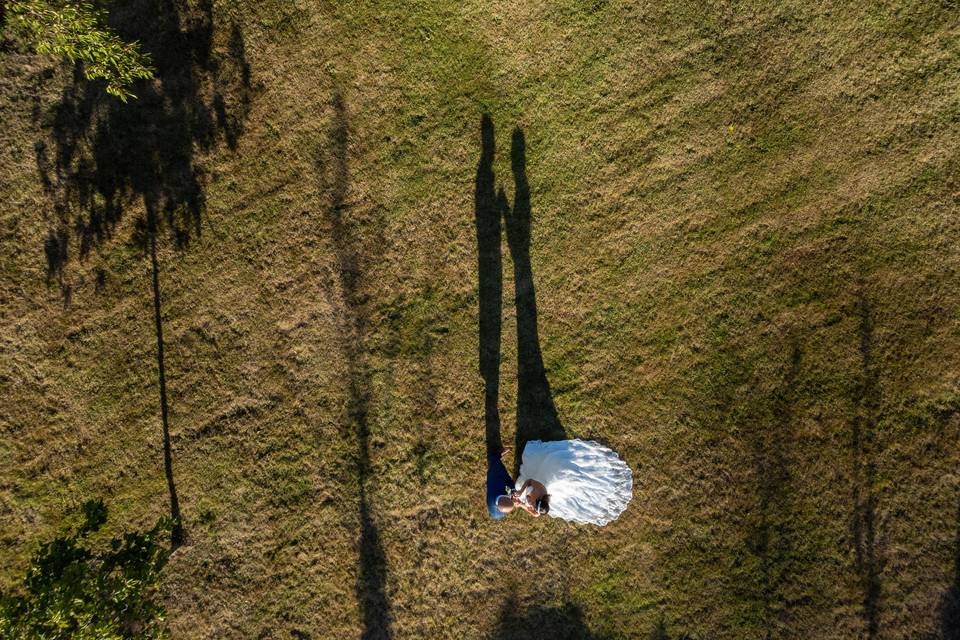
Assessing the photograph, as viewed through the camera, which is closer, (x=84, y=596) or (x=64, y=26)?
(x=84, y=596)

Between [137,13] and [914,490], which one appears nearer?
[914,490]

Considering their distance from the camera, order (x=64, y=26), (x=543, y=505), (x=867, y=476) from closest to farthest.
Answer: (x=64, y=26) → (x=543, y=505) → (x=867, y=476)

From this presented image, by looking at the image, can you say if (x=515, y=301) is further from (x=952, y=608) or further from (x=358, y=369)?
(x=952, y=608)

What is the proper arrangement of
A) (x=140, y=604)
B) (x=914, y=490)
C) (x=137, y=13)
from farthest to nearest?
1. (x=137, y=13)
2. (x=914, y=490)
3. (x=140, y=604)

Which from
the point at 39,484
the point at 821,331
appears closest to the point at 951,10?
the point at 821,331

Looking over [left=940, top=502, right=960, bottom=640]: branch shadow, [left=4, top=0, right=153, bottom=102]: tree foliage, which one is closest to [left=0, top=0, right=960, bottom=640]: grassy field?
[left=940, top=502, right=960, bottom=640]: branch shadow

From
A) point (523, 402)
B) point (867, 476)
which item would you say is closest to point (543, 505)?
point (523, 402)

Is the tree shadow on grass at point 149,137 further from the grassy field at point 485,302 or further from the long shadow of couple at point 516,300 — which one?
the long shadow of couple at point 516,300

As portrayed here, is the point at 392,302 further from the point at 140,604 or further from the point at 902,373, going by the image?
the point at 902,373
